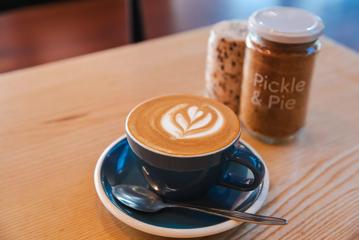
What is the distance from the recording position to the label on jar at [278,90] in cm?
62

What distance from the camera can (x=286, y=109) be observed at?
638 millimetres

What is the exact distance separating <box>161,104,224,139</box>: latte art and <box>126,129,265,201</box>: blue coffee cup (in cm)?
4

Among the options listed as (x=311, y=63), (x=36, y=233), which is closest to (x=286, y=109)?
(x=311, y=63)

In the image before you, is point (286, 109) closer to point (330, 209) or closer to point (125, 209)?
point (330, 209)

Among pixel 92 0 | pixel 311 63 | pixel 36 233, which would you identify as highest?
pixel 311 63

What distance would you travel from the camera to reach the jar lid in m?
0.58

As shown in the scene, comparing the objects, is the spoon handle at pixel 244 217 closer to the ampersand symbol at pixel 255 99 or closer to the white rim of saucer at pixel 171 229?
the white rim of saucer at pixel 171 229

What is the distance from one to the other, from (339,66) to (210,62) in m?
0.32

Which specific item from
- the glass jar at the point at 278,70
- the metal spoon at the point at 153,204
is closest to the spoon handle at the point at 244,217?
the metal spoon at the point at 153,204

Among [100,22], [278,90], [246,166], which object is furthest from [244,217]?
[100,22]

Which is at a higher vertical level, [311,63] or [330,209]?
[311,63]

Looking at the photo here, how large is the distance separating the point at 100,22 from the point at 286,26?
4.54 feet

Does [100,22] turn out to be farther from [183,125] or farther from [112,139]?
[183,125]

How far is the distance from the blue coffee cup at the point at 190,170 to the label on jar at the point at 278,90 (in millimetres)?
122
